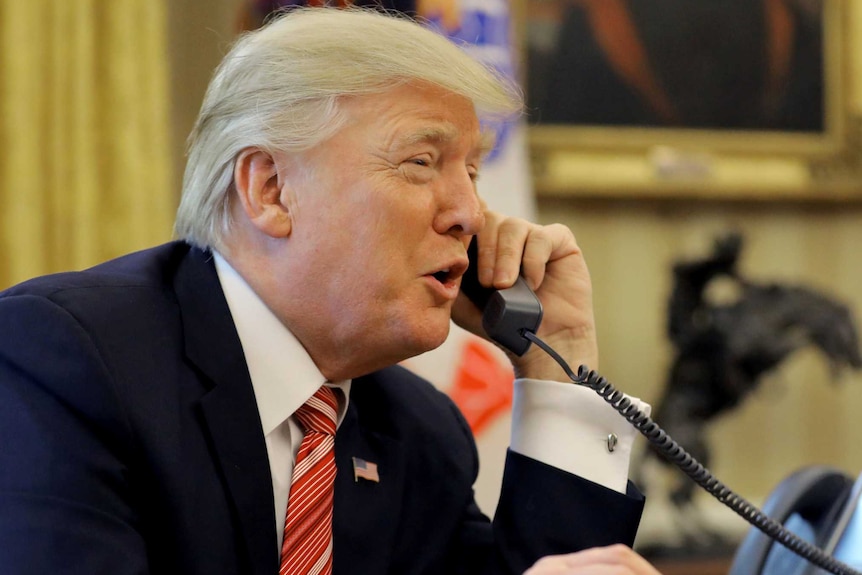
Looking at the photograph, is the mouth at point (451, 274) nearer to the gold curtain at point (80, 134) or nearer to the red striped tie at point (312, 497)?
the red striped tie at point (312, 497)

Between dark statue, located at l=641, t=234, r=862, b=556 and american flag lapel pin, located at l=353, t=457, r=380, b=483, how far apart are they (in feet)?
7.89

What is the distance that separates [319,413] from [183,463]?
27 cm

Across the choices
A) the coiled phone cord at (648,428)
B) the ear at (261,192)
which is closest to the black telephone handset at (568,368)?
the coiled phone cord at (648,428)

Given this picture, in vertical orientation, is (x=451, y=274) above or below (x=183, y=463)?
above

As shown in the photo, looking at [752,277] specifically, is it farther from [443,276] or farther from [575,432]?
[443,276]

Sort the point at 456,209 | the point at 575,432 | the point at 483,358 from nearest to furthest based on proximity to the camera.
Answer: the point at 456,209 < the point at 575,432 < the point at 483,358

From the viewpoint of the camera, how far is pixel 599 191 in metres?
4.31

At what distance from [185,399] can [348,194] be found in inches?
15.0

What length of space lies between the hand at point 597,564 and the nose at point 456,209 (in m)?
0.57

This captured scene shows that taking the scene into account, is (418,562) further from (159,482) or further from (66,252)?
(66,252)

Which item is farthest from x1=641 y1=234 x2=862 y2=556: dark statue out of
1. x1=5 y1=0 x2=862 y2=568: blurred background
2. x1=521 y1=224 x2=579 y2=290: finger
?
x1=521 y1=224 x2=579 y2=290: finger

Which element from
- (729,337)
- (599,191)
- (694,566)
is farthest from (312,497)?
(599,191)

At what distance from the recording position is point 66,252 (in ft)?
10.0

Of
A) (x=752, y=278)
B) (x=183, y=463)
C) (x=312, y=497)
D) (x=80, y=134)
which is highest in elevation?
(x=80, y=134)
